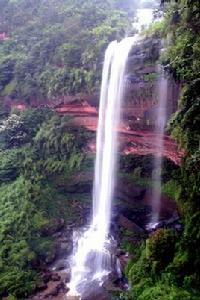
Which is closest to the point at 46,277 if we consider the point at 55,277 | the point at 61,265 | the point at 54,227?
the point at 55,277

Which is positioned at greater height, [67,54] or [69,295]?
[67,54]

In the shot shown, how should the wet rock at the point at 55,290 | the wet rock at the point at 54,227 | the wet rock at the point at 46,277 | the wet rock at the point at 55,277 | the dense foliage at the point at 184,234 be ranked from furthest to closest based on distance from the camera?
the wet rock at the point at 54,227, the wet rock at the point at 55,277, the wet rock at the point at 46,277, the wet rock at the point at 55,290, the dense foliage at the point at 184,234

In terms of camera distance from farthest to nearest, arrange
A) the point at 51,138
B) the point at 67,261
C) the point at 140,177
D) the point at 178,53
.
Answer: the point at 51,138
the point at 140,177
the point at 67,261
the point at 178,53

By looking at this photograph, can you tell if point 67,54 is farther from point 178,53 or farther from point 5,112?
point 178,53

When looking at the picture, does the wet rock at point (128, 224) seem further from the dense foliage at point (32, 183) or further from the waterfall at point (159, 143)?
the dense foliage at point (32, 183)

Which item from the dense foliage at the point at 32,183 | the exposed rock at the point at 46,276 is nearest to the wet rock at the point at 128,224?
the dense foliage at the point at 32,183

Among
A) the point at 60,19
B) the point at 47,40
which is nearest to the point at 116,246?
the point at 47,40

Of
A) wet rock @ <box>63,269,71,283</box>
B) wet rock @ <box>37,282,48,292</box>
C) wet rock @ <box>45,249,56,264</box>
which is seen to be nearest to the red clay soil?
wet rock @ <box>45,249,56,264</box>
